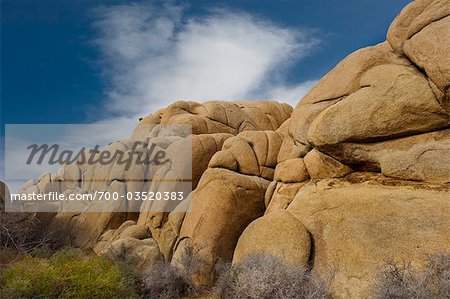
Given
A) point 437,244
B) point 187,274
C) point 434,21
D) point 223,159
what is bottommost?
point 187,274

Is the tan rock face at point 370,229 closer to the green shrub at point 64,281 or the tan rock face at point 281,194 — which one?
the tan rock face at point 281,194

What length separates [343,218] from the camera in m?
12.6

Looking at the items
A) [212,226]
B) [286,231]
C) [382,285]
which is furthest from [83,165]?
[382,285]

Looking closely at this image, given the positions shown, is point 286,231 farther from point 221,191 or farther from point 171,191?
point 171,191

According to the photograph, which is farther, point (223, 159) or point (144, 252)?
point (223, 159)

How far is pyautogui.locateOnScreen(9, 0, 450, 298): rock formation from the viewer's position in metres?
11.5

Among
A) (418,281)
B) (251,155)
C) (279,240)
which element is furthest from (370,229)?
(251,155)

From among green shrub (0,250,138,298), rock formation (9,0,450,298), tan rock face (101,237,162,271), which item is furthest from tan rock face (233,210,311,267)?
tan rock face (101,237,162,271)

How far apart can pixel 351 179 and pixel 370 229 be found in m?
2.54

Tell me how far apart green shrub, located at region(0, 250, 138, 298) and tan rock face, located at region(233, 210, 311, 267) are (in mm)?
4689

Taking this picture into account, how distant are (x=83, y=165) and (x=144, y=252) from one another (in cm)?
1772

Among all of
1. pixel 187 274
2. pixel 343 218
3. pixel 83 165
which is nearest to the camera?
pixel 343 218

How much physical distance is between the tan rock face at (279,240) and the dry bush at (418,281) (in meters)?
2.78

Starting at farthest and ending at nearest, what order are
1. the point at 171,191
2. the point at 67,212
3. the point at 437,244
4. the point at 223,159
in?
the point at 67,212, the point at 171,191, the point at 223,159, the point at 437,244
